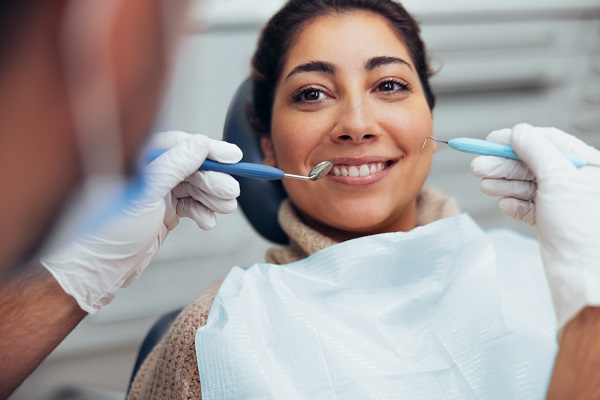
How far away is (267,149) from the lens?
1381 mm

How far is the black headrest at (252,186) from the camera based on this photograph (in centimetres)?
136

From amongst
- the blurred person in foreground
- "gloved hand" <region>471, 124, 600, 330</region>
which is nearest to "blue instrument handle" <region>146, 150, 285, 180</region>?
"gloved hand" <region>471, 124, 600, 330</region>

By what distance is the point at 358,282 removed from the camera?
1.11m

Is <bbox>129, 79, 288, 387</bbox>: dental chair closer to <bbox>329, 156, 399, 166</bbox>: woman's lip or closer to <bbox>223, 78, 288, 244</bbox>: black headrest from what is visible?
<bbox>223, 78, 288, 244</bbox>: black headrest

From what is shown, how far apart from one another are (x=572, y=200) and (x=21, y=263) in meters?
0.75

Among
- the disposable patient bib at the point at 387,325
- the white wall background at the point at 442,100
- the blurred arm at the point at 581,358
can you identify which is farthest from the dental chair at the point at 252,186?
the blurred arm at the point at 581,358

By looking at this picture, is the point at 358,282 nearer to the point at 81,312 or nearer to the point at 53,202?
the point at 81,312

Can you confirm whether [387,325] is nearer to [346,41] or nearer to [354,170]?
[354,170]

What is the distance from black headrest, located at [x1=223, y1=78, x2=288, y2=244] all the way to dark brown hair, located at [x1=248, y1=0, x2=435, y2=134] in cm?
3

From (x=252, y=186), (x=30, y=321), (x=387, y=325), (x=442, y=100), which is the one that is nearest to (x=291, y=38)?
(x=252, y=186)

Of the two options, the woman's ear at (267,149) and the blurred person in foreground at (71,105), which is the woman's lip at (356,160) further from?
the blurred person in foreground at (71,105)

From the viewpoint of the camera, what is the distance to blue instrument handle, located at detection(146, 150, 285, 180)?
1006 millimetres

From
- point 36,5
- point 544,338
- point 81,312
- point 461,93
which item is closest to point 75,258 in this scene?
point 81,312

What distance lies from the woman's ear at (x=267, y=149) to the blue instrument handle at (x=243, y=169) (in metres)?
0.32
